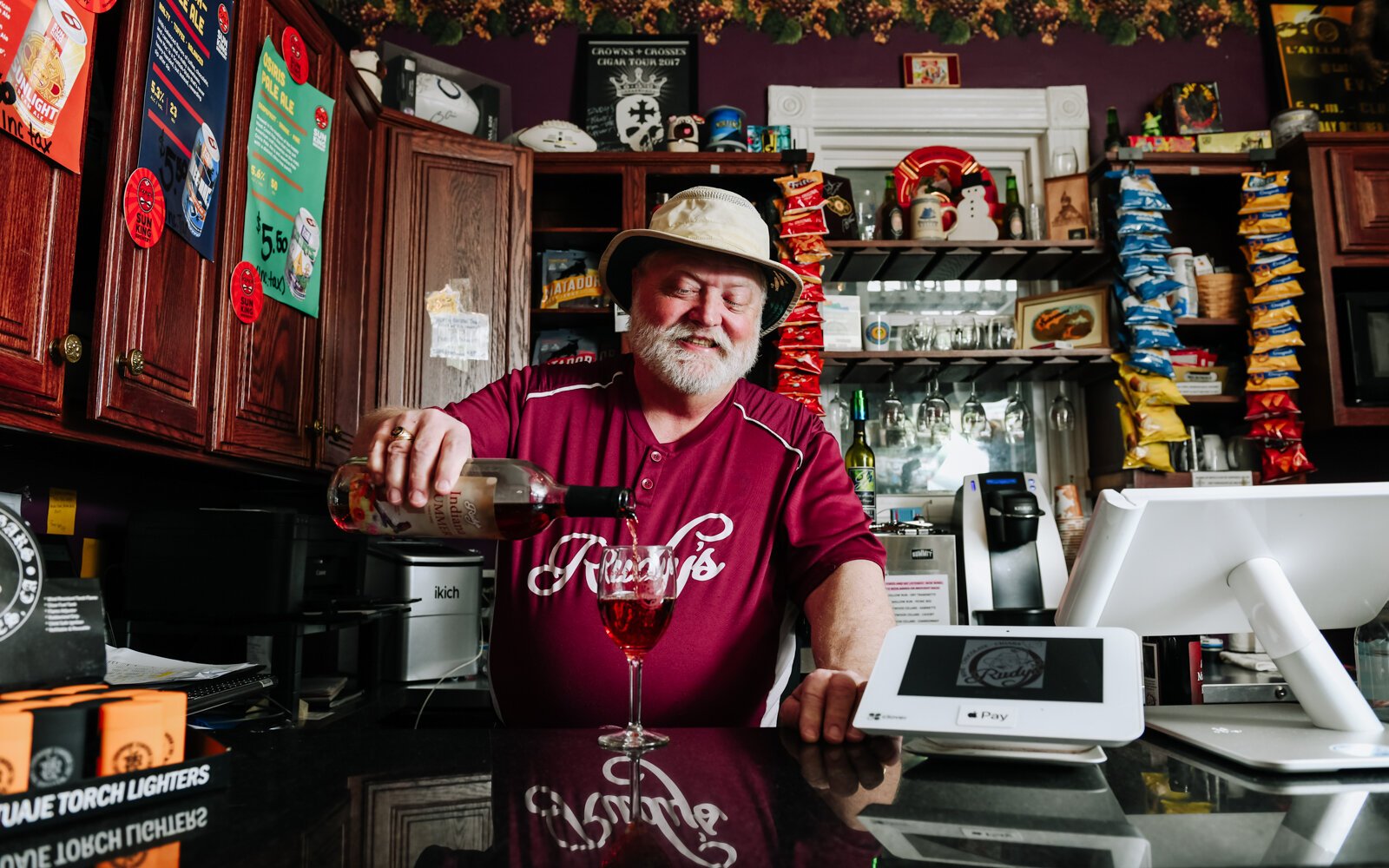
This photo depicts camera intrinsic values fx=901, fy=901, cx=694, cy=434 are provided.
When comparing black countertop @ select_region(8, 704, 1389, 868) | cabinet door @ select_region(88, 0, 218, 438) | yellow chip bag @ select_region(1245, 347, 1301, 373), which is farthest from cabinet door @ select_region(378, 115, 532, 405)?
yellow chip bag @ select_region(1245, 347, 1301, 373)

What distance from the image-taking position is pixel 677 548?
136 cm

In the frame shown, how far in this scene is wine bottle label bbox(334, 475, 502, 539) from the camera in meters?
1.02

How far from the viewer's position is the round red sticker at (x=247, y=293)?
1.87 m

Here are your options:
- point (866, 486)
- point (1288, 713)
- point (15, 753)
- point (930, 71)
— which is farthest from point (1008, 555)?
point (15, 753)

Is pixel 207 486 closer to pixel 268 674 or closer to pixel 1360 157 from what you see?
pixel 268 674

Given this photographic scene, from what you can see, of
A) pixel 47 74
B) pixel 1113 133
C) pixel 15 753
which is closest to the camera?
pixel 15 753

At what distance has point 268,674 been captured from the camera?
1701 mm

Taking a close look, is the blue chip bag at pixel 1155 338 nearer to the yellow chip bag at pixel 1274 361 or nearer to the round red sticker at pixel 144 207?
the yellow chip bag at pixel 1274 361

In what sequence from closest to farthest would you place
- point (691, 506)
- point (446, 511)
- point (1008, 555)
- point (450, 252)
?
1. point (446, 511)
2. point (691, 506)
3. point (1008, 555)
4. point (450, 252)


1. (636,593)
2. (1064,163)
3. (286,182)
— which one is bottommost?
(636,593)

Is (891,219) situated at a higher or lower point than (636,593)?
higher

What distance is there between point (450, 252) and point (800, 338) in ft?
3.62

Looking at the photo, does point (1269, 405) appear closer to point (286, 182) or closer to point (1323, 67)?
point (1323, 67)

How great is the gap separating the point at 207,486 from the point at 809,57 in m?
2.47
